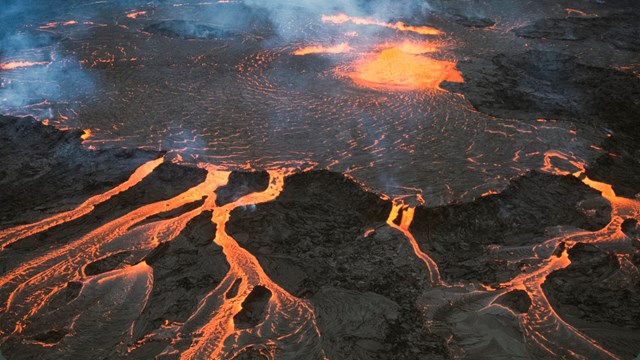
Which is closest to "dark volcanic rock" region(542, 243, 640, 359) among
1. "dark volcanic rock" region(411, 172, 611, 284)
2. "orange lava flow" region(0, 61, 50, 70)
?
"dark volcanic rock" region(411, 172, 611, 284)

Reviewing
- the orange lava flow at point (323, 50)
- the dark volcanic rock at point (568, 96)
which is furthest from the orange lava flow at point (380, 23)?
the dark volcanic rock at point (568, 96)

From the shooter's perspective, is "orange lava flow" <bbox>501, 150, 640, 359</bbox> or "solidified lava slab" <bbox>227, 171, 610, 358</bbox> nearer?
"orange lava flow" <bbox>501, 150, 640, 359</bbox>

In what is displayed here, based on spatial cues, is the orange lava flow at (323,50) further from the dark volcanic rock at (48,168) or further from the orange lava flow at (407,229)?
the orange lava flow at (407,229)

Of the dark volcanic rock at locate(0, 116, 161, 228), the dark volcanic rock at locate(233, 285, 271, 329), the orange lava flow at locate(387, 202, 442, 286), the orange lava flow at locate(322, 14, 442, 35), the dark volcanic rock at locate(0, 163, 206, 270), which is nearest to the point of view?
the dark volcanic rock at locate(233, 285, 271, 329)

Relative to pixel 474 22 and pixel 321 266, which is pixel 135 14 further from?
pixel 321 266

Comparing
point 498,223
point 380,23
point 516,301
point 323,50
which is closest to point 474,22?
point 380,23

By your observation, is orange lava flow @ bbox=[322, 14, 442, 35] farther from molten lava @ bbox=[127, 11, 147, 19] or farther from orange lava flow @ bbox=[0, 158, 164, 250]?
orange lava flow @ bbox=[0, 158, 164, 250]

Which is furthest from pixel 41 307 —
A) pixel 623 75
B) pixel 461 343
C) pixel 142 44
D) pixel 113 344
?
pixel 623 75
